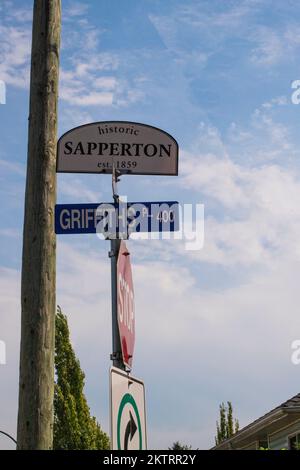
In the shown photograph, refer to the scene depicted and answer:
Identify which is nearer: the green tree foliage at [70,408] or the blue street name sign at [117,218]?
the blue street name sign at [117,218]

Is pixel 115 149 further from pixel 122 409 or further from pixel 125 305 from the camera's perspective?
pixel 122 409

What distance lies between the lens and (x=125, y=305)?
617 cm

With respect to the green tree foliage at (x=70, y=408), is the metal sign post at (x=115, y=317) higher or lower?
lower

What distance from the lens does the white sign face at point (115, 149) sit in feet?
23.3

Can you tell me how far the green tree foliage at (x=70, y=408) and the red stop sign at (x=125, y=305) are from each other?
34.2m

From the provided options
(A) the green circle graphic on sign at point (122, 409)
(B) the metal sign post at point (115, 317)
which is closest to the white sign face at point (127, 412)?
(A) the green circle graphic on sign at point (122, 409)

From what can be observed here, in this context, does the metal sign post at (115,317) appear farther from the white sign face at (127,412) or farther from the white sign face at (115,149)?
the white sign face at (115,149)

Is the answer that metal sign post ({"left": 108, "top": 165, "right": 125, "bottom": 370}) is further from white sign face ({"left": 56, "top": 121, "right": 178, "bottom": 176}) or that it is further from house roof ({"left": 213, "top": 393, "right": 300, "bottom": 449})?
house roof ({"left": 213, "top": 393, "right": 300, "bottom": 449})

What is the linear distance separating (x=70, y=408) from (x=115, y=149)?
115ft

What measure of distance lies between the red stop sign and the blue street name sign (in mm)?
283

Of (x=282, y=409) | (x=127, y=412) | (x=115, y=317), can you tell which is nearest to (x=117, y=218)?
(x=115, y=317)

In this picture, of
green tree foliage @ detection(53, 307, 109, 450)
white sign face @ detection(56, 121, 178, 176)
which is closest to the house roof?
white sign face @ detection(56, 121, 178, 176)

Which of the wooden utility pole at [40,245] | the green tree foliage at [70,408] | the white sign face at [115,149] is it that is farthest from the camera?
the green tree foliage at [70,408]
